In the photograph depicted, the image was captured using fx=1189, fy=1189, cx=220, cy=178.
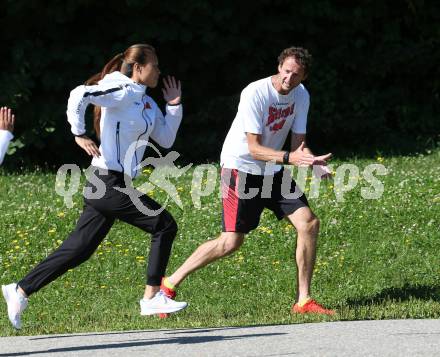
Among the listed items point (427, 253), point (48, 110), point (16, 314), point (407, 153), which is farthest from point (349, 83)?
point (16, 314)

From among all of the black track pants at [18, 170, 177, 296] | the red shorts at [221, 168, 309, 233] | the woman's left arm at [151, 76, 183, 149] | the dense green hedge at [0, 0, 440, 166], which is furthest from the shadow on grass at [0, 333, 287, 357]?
the dense green hedge at [0, 0, 440, 166]

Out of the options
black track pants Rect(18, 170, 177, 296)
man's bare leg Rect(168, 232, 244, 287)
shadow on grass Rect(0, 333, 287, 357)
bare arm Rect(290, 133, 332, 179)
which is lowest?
shadow on grass Rect(0, 333, 287, 357)

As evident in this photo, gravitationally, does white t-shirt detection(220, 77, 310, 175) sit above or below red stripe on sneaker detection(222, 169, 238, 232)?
above

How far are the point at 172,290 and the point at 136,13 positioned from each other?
9233mm

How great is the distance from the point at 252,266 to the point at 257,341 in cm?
308

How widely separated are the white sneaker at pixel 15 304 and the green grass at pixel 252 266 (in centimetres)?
30

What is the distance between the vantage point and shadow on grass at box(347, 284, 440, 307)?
29.5 ft

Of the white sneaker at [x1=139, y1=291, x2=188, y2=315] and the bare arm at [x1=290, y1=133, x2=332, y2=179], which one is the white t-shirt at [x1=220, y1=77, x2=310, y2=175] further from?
the white sneaker at [x1=139, y1=291, x2=188, y2=315]

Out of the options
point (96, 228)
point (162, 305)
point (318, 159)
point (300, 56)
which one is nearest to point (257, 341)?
point (162, 305)

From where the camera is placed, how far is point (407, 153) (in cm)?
1695

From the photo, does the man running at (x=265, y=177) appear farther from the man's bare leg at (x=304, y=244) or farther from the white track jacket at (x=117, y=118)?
the white track jacket at (x=117, y=118)

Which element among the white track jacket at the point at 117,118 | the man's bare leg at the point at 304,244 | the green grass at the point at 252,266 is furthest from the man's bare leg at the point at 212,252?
the white track jacket at the point at 117,118

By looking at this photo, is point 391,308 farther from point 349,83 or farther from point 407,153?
point 349,83

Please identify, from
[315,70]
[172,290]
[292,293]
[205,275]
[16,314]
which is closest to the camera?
[16,314]
